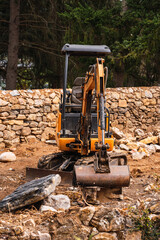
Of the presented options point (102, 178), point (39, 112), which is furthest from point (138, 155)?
point (102, 178)

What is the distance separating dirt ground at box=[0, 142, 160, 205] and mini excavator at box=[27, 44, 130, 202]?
505 millimetres

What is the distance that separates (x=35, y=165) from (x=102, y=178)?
3.93 m

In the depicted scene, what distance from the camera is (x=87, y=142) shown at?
6.15m

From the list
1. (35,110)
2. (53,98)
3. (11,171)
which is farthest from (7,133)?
(11,171)

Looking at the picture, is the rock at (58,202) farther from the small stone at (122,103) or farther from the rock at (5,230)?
the small stone at (122,103)

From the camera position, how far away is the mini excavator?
4.59 meters

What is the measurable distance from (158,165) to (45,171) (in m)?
3.29

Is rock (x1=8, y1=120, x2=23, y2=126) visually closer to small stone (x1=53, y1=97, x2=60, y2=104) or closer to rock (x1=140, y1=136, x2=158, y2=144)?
small stone (x1=53, y1=97, x2=60, y2=104)

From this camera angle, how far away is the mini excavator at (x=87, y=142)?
459 centimetres

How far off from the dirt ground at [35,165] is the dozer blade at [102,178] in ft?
2.49

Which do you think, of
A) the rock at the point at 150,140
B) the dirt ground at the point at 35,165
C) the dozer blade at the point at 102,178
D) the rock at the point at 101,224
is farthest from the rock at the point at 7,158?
the rock at the point at 101,224

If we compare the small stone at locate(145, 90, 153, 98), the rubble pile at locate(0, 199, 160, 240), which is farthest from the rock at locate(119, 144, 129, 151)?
the rubble pile at locate(0, 199, 160, 240)

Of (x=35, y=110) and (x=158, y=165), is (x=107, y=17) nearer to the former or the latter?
(x=35, y=110)

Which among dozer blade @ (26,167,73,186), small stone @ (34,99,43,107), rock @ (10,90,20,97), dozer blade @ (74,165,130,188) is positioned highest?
rock @ (10,90,20,97)
